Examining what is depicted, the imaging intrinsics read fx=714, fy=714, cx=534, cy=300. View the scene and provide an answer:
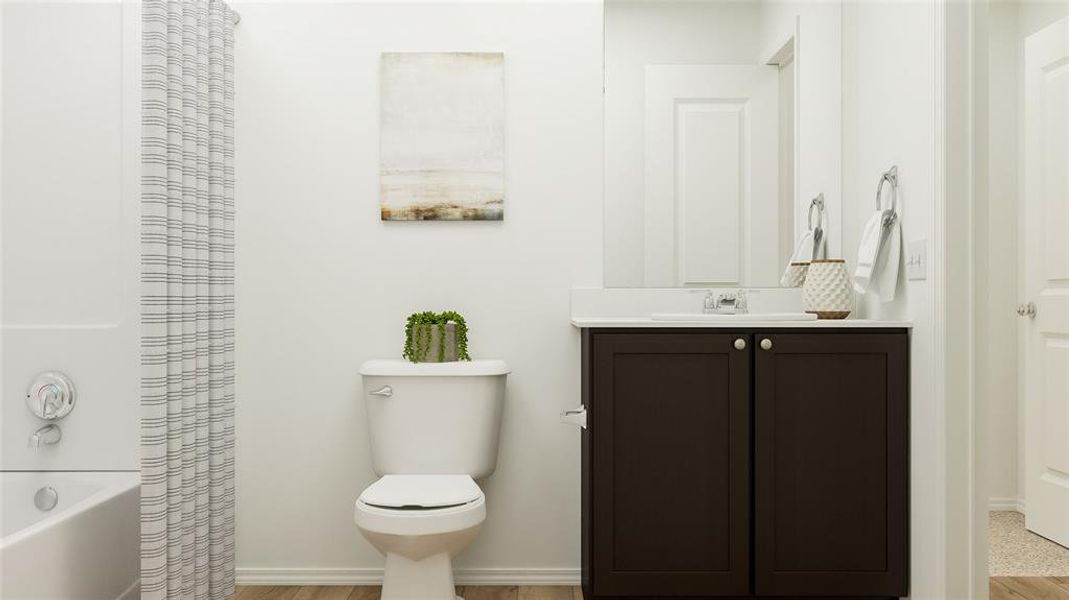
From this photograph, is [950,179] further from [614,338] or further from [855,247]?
[614,338]

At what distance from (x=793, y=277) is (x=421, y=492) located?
1.47 meters

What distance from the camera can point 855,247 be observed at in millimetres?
2443

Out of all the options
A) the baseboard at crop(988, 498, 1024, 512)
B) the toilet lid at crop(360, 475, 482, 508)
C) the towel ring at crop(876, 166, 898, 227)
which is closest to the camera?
the toilet lid at crop(360, 475, 482, 508)

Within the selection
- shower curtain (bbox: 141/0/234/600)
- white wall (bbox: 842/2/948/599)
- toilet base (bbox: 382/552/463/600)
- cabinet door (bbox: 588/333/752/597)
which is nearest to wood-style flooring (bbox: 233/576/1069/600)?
shower curtain (bbox: 141/0/234/600)

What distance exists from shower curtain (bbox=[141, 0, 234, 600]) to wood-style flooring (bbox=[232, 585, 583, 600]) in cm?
10

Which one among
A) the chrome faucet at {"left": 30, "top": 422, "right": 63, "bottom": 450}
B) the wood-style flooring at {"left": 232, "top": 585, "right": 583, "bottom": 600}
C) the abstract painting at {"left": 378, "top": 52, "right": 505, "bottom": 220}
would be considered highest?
the abstract painting at {"left": 378, "top": 52, "right": 505, "bottom": 220}

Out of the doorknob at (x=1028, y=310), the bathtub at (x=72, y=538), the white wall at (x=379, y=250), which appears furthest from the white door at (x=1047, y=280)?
the bathtub at (x=72, y=538)

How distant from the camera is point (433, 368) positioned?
7.54ft

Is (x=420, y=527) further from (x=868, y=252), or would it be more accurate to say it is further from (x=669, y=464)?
(x=868, y=252)

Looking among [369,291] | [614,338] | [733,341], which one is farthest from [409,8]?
[733,341]

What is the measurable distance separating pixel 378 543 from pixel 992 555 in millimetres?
2236

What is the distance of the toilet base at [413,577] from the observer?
208 cm

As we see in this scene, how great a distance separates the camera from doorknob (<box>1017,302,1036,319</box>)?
9.52 feet

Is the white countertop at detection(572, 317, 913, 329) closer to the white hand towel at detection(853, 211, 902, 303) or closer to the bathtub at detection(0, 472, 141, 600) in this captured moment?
the white hand towel at detection(853, 211, 902, 303)
